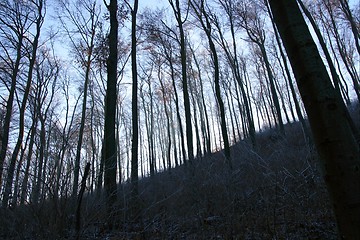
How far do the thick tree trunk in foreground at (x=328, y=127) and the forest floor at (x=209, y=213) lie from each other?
3298 mm

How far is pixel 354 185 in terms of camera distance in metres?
1.13

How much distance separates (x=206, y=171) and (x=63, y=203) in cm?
372

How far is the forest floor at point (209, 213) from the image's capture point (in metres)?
3.34

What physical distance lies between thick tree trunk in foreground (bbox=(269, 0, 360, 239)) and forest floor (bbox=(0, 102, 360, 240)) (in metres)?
3.30

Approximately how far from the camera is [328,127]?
1224mm

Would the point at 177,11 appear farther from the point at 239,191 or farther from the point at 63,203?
the point at 63,203

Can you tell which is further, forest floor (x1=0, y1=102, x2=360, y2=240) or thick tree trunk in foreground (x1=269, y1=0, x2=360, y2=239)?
forest floor (x1=0, y1=102, x2=360, y2=240)

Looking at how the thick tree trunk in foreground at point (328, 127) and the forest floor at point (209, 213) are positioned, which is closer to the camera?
the thick tree trunk in foreground at point (328, 127)

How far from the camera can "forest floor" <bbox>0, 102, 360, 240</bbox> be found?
132 inches

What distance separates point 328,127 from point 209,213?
15.5 feet

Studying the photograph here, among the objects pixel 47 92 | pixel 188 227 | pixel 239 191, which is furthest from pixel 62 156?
pixel 47 92

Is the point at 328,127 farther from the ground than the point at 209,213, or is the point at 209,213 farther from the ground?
the point at 328,127

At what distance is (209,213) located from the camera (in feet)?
17.8

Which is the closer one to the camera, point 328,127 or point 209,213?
point 328,127
